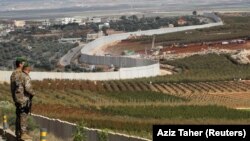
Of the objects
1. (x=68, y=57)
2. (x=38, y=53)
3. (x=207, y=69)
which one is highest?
(x=207, y=69)

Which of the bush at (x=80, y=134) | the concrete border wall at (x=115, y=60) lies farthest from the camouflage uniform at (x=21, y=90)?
the concrete border wall at (x=115, y=60)

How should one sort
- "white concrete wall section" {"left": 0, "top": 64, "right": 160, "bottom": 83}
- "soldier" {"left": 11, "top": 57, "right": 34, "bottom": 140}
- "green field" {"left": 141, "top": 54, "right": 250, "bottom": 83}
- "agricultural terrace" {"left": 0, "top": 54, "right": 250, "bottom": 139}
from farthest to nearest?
1. "green field" {"left": 141, "top": 54, "right": 250, "bottom": 83}
2. "white concrete wall section" {"left": 0, "top": 64, "right": 160, "bottom": 83}
3. "agricultural terrace" {"left": 0, "top": 54, "right": 250, "bottom": 139}
4. "soldier" {"left": 11, "top": 57, "right": 34, "bottom": 140}

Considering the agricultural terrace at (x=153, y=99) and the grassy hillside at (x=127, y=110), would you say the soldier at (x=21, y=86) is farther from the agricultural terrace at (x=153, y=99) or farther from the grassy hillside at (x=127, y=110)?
the agricultural terrace at (x=153, y=99)

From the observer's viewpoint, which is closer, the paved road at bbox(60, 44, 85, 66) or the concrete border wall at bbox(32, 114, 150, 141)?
the concrete border wall at bbox(32, 114, 150, 141)

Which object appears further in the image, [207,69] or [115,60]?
[115,60]

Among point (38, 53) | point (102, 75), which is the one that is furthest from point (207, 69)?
point (38, 53)

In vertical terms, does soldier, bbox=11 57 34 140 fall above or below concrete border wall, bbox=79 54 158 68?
above

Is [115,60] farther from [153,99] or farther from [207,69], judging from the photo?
[153,99]

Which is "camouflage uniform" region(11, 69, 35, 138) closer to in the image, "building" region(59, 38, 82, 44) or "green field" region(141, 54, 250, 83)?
"green field" region(141, 54, 250, 83)

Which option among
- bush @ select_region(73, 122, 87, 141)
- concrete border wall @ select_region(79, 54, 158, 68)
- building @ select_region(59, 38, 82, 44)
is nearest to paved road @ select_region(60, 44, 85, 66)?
concrete border wall @ select_region(79, 54, 158, 68)

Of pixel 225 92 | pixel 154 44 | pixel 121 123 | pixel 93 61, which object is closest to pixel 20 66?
pixel 121 123

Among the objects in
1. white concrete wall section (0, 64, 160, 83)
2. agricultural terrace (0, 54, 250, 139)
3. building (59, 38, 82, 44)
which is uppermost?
agricultural terrace (0, 54, 250, 139)
